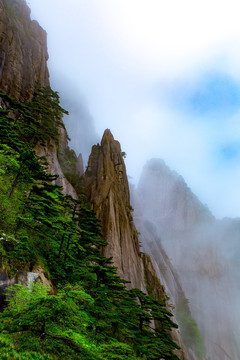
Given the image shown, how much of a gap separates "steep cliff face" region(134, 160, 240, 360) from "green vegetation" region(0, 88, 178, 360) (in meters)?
38.5

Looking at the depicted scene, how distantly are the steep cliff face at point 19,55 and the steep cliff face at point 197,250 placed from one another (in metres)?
46.1

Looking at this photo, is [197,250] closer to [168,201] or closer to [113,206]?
[168,201]

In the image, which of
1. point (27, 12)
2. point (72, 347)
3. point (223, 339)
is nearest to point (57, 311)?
point (72, 347)

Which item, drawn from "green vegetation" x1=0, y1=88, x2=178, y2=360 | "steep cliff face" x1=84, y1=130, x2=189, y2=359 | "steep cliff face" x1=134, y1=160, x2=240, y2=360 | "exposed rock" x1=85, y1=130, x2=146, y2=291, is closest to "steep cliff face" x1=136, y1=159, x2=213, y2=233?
"steep cliff face" x1=134, y1=160, x2=240, y2=360

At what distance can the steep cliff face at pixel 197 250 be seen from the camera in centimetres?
5700

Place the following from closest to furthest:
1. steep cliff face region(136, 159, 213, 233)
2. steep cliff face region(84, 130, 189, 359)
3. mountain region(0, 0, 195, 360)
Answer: mountain region(0, 0, 195, 360), steep cliff face region(84, 130, 189, 359), steep cliff face region(136, 159, 213, 233)

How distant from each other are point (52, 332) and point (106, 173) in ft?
101

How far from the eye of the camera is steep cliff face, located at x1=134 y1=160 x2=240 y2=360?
5700 cm

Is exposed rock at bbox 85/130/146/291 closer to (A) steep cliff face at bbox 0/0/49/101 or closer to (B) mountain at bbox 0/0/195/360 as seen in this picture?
(B) mountain at bbox 0/0/195/360

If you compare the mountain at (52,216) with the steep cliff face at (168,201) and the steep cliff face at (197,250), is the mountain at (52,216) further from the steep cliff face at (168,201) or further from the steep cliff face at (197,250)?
the steep cliff face at (168,201)

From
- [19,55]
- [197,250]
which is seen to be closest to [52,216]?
[19,55]

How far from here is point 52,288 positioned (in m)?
11.1

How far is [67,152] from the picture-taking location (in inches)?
1544

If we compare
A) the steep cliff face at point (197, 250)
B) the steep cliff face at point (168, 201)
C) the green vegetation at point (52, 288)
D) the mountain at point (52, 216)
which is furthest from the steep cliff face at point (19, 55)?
the steep cliff face at point (168, 201)
